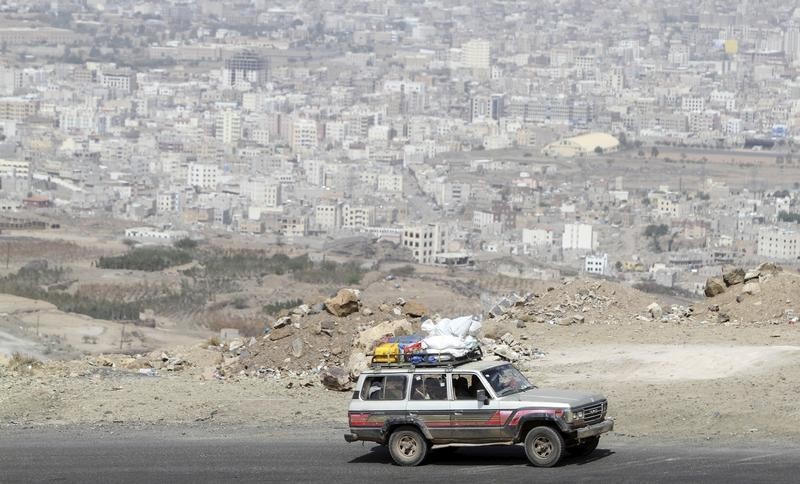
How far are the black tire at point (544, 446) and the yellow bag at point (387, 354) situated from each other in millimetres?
1255

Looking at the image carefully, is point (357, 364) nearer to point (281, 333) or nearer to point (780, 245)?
point (281, 333)

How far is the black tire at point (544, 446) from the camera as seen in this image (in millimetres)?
14438

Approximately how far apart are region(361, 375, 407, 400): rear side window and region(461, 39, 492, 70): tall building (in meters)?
181

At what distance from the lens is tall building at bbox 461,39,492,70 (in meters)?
196

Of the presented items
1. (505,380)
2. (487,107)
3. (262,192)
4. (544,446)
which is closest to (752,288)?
(505,380)

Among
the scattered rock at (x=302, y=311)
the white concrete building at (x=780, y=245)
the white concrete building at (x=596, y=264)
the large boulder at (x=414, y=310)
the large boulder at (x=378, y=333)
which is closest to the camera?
the large boulder at (x=378, y=333)

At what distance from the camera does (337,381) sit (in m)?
18.5

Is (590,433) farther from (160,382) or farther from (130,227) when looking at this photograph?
(130,227)

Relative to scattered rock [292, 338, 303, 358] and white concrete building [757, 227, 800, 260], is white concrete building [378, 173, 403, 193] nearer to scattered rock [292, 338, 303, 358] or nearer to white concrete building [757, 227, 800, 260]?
white concrete building [757, 227, 800, 260]

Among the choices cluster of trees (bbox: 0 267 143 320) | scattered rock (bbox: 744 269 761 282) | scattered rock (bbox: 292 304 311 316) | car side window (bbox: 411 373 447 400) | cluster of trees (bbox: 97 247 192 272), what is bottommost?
cluster of trees (bbox: 97 247 192 272)

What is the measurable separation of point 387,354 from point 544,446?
5.13 ft

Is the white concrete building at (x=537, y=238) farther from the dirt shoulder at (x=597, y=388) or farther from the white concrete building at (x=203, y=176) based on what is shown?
the dirt shoulder at (x=597, y=388)

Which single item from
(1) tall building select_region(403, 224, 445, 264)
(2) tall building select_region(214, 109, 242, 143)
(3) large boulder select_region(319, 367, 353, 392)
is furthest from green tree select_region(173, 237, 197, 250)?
(2) tall building select_region(214, 109, 242, 143)

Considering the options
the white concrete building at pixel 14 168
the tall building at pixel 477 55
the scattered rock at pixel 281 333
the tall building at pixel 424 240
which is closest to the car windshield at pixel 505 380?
the scattered rock at pixel 281 333
